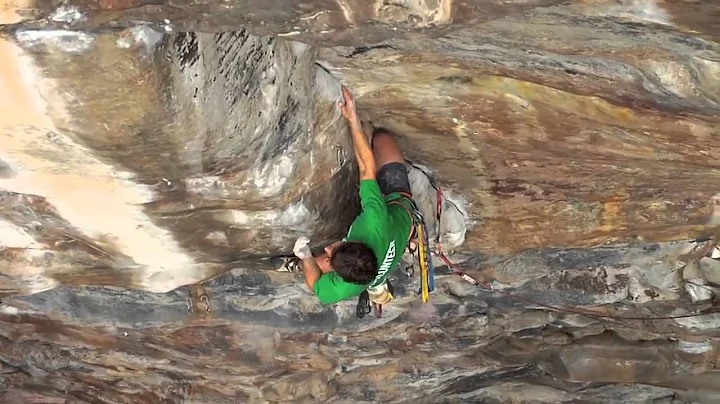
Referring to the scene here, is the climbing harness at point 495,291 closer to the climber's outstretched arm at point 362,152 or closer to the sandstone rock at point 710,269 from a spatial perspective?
the sandstone rock at point 710,269

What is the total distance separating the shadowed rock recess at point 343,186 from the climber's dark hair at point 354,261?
1.58 feet

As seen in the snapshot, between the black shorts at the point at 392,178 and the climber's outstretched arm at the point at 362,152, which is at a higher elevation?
the climber's outstretched arm at the point at 362,152

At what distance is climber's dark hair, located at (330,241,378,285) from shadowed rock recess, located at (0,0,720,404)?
48 centimetres

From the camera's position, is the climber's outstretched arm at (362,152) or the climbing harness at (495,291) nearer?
the climber's outstretched arm at (362,152)

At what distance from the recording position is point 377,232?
423 cm

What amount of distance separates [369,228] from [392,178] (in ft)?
1.66

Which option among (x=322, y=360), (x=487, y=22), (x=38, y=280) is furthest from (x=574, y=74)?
(x=322, y=360)

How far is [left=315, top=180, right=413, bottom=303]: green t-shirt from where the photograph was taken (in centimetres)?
423

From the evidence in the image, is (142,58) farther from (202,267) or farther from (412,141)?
(202,267)

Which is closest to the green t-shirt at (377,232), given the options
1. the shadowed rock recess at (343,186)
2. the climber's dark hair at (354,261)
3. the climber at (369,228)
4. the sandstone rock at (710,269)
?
the climber at (369,228)

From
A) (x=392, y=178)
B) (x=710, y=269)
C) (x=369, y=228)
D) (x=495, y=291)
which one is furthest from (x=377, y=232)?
(x=710, y=269)

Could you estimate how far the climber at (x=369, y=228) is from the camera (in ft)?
13.5

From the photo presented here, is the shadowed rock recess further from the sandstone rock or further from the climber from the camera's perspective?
the climber

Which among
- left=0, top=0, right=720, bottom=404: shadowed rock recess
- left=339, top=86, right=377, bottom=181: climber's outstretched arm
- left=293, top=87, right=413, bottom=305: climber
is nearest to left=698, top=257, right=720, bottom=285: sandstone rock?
left=0, top=0, right=720, bottom=404: shadowed rock recess
